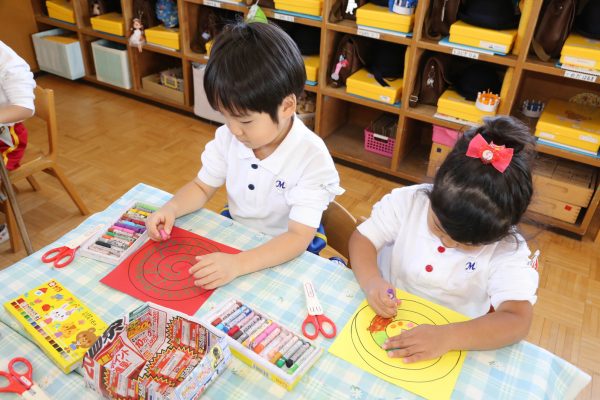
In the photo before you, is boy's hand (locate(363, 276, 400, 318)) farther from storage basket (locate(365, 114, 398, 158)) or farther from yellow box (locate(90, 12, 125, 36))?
yellow box (locate(90, 12, 125, 36))

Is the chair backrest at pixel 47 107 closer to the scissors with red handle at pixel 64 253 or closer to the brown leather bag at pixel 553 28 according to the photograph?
the scissors with red handle at pixel 64 253

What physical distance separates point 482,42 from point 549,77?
480mm

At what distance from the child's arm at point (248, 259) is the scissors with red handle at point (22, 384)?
314 mm

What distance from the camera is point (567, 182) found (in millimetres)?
2162

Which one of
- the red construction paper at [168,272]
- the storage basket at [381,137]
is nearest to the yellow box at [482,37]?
the storage basket at [381,137]

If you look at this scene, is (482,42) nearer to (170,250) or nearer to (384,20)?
(384,20)

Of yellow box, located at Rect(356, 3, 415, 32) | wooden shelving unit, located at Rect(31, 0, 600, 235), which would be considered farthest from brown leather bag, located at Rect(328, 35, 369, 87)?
yellow box, located at Rect(356, 3, 415, 32)

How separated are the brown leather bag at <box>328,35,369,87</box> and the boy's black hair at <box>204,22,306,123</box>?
4.90 feet

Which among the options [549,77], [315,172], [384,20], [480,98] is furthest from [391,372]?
[549,77]

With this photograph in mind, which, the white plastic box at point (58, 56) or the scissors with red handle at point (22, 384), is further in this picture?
the white plastic box at point (58, 56)

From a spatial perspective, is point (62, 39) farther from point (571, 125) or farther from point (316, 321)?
point (316, 321)

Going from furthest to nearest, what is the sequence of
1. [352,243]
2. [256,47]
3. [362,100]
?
[362,100] → [352,243] → [256,47]

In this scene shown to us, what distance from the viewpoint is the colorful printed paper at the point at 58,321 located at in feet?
2.66

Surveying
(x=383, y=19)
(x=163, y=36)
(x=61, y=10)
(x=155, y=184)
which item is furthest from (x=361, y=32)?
(x=61, y=10)
